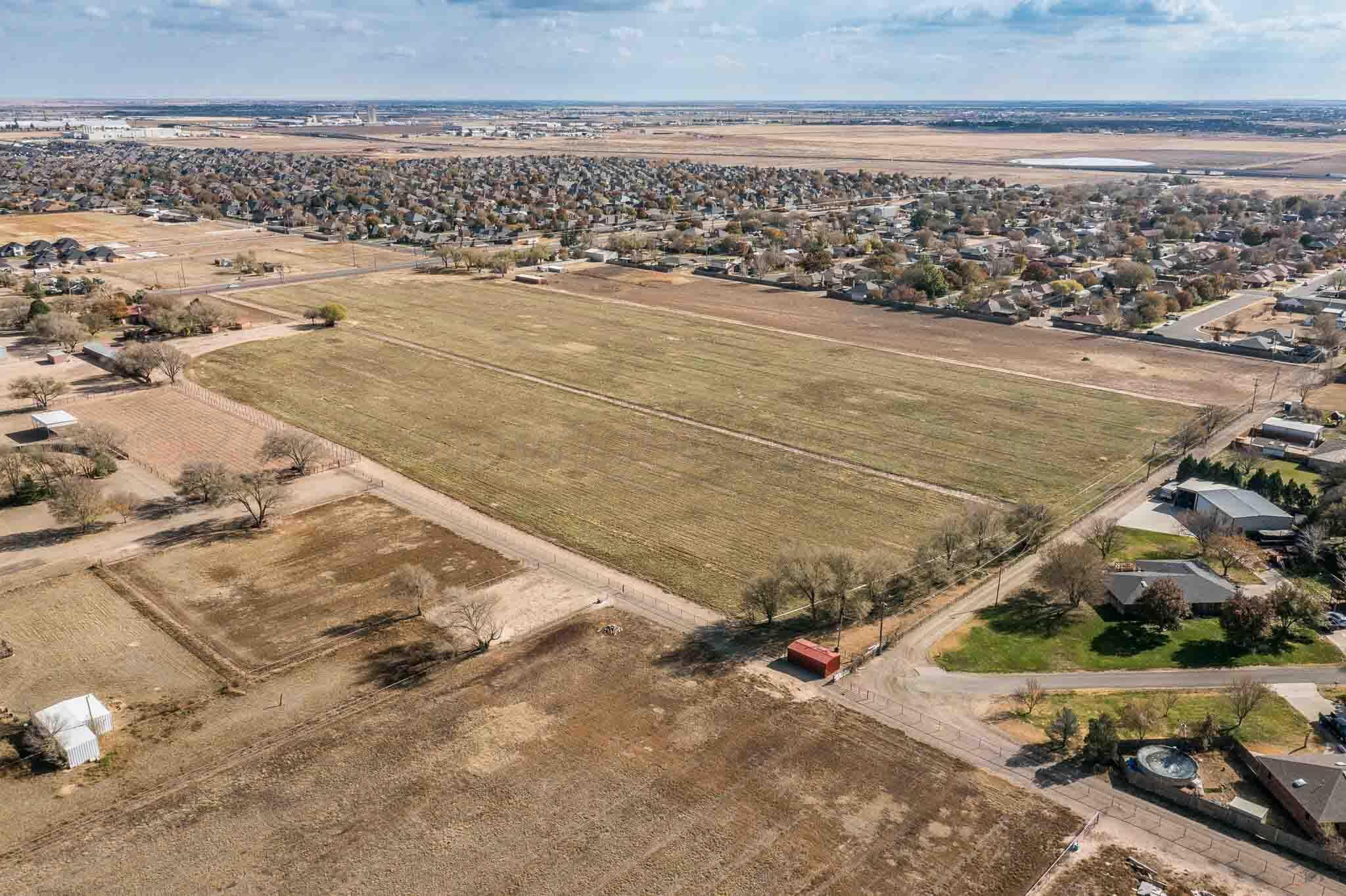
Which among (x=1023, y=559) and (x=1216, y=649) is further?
(x=1023, y=559)

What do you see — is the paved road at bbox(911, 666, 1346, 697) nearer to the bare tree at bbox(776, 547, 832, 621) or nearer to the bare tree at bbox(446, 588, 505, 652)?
the bare tree at bbox(776, 547, 832, 621)

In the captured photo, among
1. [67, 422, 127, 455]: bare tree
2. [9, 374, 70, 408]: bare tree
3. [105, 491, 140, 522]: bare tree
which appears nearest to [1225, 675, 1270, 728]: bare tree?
[105, 491, 140, 522]: bare tree

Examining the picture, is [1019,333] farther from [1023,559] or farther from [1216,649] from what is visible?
[1216,649]

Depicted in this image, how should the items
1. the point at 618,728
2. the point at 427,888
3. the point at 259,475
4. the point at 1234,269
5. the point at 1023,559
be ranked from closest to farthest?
the point at 427,888 → the point at 618,728 → the point at 1023,559 → the point at 259,475 → the point at 1234,269

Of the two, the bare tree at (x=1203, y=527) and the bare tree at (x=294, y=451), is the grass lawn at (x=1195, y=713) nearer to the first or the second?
the bare tree at (x=1203, y=527)

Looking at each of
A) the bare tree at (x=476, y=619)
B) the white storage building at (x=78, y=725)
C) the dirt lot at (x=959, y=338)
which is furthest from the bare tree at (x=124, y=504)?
the dirt lot at (x=959, y=338)

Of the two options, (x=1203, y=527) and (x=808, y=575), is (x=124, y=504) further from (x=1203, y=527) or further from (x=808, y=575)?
(x=1203, y=527)

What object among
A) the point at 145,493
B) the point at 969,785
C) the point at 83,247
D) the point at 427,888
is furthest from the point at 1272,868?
the point at 83,247
